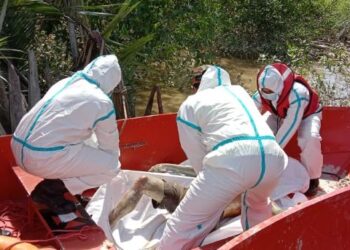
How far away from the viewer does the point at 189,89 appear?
32.9ft

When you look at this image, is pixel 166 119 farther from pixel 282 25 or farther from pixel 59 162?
pixel 282 25

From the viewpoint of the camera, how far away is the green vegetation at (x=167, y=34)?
6.06 m

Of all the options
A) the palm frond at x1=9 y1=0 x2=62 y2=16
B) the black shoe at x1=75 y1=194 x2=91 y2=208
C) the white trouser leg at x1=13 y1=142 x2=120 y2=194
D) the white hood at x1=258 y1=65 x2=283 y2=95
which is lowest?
the black shoe at x1=75 y1=194 x2=91 y2=208

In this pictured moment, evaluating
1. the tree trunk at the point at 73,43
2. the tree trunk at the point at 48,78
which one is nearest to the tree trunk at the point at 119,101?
the tree trunk at the point at 48,78

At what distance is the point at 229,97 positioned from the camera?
3.65 meters

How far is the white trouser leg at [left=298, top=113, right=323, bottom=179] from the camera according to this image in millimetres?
4973

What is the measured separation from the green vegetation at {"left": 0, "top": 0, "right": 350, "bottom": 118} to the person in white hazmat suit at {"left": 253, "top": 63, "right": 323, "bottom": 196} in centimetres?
183

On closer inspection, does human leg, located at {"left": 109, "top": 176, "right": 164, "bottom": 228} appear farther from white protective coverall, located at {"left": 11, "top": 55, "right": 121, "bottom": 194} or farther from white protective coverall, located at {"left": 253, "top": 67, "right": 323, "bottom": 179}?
white protective coverall, located at {"left": 253, "top": 67, "right": 323, "bottom": 179}

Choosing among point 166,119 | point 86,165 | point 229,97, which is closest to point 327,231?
point 229,97

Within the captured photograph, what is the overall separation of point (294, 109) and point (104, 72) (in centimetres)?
173

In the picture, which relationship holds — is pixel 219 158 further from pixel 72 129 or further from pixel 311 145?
pixel 311 145

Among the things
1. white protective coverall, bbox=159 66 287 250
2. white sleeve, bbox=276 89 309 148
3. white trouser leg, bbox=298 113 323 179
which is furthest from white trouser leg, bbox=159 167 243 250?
white trouser leg, bbox=298 113 323 179

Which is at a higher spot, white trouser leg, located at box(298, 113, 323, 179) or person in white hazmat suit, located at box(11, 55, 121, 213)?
person in white hazmat suit, located at box(11, 55, 121, 213)

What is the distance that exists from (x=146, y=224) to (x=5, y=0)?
2612 mm
